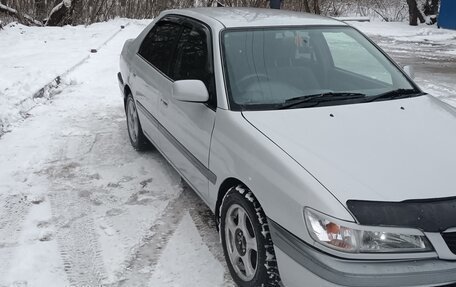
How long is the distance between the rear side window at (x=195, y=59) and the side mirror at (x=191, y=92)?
7cm

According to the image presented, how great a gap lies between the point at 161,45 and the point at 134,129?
1.18 metres

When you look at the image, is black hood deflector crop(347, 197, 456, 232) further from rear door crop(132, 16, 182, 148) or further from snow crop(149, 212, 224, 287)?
rear door crop(132, 16, 182, 148)

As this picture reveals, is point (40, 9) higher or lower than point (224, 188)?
higher

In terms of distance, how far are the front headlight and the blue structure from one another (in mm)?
17882

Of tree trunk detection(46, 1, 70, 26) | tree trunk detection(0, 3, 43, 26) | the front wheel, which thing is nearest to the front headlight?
the front wheel

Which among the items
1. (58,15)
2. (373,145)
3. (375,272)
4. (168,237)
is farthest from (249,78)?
(58,15)

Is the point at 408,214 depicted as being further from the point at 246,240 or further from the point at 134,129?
the point at 134,129

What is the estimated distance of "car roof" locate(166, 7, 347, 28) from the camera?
153 inches

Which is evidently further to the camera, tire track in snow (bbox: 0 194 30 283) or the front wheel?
tire track in snow (bbox: 0 194 30 283)

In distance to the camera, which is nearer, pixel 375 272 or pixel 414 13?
pixel 375 272

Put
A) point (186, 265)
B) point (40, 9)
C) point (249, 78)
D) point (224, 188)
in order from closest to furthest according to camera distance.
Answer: point (224, 188) < point (186, 265) < point (249, 78) < point (40, 9)

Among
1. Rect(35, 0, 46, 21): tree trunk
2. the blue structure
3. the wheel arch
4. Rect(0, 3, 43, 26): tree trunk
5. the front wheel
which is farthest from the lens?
the blue structure

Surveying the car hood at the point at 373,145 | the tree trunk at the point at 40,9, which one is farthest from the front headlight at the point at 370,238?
Result: the tree trunk at the point at 40,9

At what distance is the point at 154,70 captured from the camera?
4.56 m
